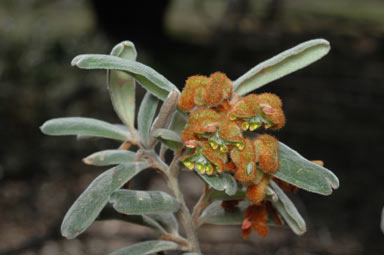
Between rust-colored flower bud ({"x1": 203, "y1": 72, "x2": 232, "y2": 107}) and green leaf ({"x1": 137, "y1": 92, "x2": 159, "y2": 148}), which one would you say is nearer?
rust-colored flower bud ({"x1": 203, "y1": 72, "x2": 232, "y2": 107})

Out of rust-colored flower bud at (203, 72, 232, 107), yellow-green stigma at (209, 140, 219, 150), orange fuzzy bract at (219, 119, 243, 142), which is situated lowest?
yellow-green stigma at (209, 140, 219, 150)

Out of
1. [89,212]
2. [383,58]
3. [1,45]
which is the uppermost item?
[89,212]

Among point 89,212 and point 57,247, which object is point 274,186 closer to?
point 89,212

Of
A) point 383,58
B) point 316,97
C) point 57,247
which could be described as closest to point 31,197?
point 57,247

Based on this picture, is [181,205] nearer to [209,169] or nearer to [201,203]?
[201,203]

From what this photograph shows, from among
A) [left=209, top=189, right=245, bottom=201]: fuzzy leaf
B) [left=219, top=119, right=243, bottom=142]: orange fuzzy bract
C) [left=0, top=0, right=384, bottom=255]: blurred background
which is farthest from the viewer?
[left=0, top=0, right=384, bottom=255]: blurred background

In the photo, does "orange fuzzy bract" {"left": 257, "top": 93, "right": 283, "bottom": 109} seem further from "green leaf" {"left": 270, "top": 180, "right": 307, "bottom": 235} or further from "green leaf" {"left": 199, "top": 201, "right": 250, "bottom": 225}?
"green leaf" {"left": 199, "top": 201, "right": 250, "bottom": 225}

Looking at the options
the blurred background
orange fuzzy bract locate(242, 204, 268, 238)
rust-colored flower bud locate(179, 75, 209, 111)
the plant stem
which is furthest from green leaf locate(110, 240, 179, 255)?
the blurred background

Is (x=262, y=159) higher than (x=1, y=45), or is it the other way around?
(x=262, y=159)
